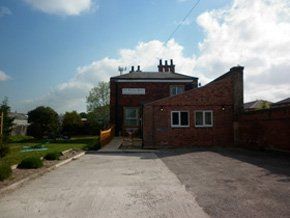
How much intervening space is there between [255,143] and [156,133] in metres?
6.55

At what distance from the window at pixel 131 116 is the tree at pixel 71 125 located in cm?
1353

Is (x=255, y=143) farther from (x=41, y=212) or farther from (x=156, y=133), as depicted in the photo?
(x=41, y=212)

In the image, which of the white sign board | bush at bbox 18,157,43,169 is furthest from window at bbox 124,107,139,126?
bush at bbox 18,157,43,169

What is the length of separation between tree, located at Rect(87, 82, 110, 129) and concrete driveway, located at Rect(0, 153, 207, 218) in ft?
122

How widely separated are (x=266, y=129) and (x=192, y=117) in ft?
18.4

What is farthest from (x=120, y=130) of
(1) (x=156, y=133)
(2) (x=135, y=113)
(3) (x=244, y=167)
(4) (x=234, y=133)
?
(3) (x=244, y=167)

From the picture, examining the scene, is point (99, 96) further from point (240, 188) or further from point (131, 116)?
point (240, 188)

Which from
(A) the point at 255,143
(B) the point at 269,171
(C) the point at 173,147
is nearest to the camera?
(B) the point at 269,171

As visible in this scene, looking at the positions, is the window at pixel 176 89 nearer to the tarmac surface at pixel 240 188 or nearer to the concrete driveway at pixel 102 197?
the tarmac surface at pixel 240 188

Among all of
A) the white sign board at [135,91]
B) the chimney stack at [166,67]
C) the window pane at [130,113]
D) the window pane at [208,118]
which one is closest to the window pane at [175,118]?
the window pane at [208,118]

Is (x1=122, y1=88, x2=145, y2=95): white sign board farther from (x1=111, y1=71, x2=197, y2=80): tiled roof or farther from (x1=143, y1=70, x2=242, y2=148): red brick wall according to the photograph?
(x1=143, y1=70, x2=242, y2=148): red brick wall

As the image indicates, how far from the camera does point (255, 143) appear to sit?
20.5 meters

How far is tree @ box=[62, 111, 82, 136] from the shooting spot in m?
45.1

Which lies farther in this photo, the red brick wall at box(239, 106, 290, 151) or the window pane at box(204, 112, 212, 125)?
the window pane at box(204, 112, 212, 125)
